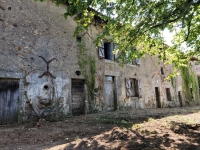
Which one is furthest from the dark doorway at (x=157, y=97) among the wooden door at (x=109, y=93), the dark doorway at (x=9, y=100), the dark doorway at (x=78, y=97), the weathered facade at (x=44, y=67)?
the dark doorway at (x=9, y=100)

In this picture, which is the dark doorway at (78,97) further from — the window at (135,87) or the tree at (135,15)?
the window at (135,87)

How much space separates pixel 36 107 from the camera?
6387mm

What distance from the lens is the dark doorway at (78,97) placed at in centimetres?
778

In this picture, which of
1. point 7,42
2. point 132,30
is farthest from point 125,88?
point 7,42

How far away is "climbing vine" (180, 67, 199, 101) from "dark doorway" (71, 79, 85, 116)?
13.6 meters

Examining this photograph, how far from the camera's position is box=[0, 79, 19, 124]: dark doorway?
5.80 meters

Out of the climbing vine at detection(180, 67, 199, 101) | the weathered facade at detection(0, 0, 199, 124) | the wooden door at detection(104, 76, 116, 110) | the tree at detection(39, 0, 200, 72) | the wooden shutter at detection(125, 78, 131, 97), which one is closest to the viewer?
the tree at detection(39, 0, 200, 72)

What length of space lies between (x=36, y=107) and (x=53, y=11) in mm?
4682

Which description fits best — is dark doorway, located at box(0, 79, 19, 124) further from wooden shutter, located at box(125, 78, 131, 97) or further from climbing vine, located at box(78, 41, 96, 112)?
wooden shutter, located at box(125, 78, 131, 97)

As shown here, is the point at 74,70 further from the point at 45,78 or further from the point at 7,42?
the point at 7,42

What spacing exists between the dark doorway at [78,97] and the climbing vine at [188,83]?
13.6 meters

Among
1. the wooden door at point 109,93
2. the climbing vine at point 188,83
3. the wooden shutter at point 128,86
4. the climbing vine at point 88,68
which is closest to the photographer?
the climbing vine at point 88,68

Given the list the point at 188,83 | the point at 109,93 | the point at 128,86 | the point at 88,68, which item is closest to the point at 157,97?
the point at 128,86

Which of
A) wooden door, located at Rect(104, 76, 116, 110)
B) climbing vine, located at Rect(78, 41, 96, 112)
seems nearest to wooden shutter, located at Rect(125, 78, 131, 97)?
wooden door, located at Rect(104, 76, 116, 110)
